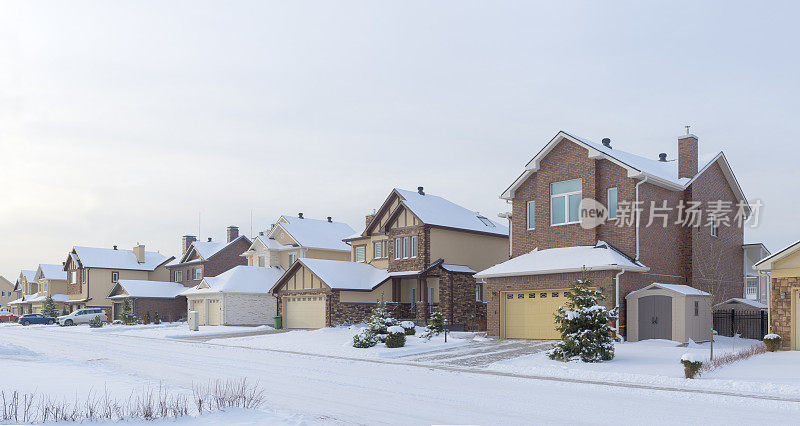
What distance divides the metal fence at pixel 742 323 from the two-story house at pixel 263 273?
101 ft

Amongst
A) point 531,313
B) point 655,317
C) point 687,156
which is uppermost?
point 687,156

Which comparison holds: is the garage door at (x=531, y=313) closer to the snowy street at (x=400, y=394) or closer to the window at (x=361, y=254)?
the snowy street at (x=400, y=394)

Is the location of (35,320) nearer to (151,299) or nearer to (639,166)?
(151,299)

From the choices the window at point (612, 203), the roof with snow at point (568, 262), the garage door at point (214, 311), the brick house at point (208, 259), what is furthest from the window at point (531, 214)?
the brick house at point (208, 259)

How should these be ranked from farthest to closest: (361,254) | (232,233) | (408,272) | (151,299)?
(232,233), (151,299), (361,254), (408,272)

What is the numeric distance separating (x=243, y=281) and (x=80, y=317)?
21.6m

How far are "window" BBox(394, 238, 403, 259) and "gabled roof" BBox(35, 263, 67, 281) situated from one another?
2280 inches

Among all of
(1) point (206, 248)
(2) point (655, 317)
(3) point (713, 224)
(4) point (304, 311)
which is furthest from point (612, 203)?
(1) point (206, 248)

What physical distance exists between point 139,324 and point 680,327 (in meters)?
48.8

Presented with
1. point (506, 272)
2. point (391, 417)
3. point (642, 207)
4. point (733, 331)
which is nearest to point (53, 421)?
point (391, 417)

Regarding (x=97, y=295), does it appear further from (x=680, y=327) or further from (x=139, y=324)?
A: (x=680, y=327)

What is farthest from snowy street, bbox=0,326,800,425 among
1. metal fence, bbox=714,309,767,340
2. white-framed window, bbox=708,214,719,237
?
white-framed window, bbox=708,214,719,237

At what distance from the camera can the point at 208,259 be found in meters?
65.7

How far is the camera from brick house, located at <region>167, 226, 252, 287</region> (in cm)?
6612
